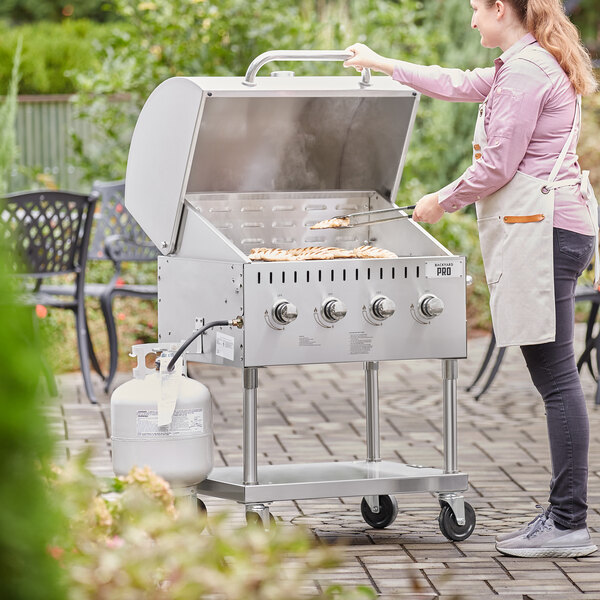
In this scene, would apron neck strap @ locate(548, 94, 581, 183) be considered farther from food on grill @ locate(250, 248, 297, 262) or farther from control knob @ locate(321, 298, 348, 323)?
food on grill @ locate(250, 248, 297, 262)

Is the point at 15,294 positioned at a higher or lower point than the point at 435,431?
higher

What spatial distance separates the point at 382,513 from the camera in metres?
4.34

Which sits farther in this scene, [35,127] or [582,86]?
[35,127]

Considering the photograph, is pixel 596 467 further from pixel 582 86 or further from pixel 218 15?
pixel 218 15

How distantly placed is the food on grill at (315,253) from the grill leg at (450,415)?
41cm

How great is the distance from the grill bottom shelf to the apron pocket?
0.67 meters

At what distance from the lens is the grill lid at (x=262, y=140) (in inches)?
161

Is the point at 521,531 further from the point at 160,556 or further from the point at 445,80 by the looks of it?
the point at 160,556

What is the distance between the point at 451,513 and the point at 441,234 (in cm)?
572

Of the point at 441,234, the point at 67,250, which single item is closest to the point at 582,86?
the point at 67,250

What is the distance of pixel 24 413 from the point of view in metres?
1.51

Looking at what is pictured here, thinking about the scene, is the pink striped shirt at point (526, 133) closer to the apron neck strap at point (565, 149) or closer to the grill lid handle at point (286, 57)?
the apron neck strap at point (565, 149)

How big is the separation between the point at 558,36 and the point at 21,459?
9.24ft

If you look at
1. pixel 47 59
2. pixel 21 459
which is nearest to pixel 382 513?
pixel 21 459
